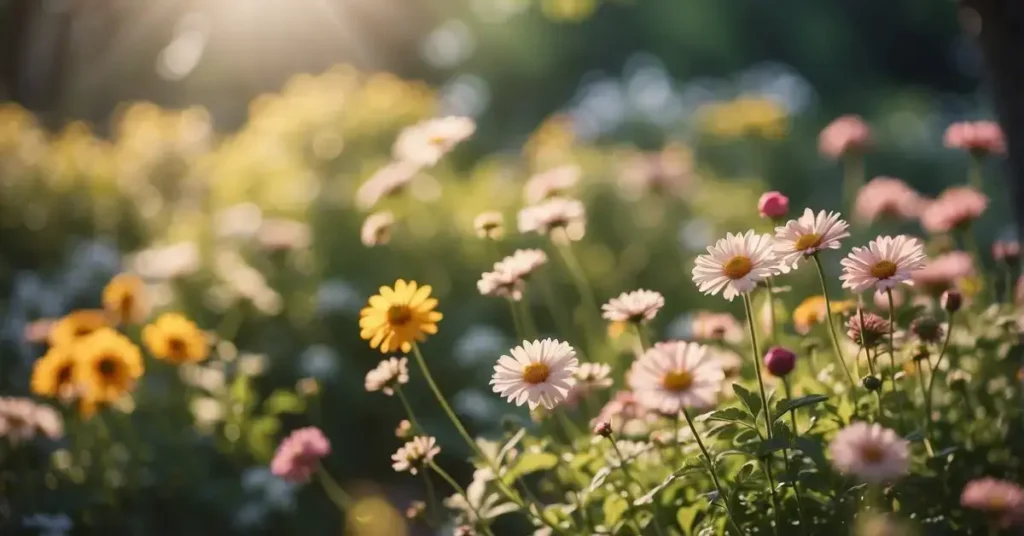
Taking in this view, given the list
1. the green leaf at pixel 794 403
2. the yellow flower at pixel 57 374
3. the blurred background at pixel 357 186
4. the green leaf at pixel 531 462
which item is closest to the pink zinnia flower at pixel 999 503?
the green leaf at pixel 794 403

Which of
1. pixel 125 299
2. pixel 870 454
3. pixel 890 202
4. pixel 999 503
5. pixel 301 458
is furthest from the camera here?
pixel 125 299

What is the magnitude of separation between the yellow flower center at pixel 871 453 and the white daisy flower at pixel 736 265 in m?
0.29

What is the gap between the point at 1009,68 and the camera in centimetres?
219

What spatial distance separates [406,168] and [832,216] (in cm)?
128

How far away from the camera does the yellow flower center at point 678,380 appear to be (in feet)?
4.47

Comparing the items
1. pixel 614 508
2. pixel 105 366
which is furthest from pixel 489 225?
pixel 105 366

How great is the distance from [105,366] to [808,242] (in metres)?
1.67

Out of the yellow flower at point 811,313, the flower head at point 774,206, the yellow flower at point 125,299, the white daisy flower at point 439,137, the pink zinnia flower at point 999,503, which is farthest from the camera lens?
the yellow flower at point 125,299

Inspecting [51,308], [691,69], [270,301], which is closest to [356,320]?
[270,301]

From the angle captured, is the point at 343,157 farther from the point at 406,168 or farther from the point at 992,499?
the point at 992,499

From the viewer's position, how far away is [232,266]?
389 centimetres

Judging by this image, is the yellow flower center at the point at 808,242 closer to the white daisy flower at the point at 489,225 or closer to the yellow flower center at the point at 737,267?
the yellow flower center at the point at 737,267

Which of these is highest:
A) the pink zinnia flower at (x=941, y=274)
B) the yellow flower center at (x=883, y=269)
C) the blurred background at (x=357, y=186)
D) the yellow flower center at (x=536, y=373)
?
the blurred background at (x=357, y=186)

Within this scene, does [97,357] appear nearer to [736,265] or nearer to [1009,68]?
[736,265]
